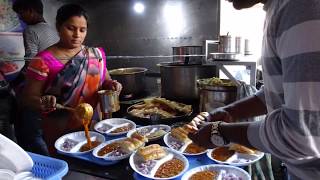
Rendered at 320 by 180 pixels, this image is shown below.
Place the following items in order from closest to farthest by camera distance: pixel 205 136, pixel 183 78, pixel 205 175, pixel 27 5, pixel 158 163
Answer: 1. pixel 205 136
2. pixel 205 175
3. pixel 158 163
4. pixel 183 78
5. pixel 27 5

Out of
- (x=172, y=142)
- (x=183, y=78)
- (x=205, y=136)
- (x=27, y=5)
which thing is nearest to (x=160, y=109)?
(x=183, y=78)

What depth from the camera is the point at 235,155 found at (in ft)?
4.73

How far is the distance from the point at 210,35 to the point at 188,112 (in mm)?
1457

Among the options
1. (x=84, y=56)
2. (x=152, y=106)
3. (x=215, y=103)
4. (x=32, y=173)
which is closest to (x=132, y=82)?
(x=152, y=106)

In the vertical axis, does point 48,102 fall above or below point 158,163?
above

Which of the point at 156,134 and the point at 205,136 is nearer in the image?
the point at 205,136

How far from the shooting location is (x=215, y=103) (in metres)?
2.01

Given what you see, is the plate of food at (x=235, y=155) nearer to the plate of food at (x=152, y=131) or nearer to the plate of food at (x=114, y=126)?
the plate of food at (x=152, y=131)

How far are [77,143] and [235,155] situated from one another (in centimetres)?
95

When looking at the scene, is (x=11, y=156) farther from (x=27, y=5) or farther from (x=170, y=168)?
(x=27, y=5)

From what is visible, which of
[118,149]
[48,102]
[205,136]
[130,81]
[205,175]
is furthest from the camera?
[130,81]

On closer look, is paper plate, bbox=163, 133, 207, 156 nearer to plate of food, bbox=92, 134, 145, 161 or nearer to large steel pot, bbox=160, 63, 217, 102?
plate of food, bbox=92, 134, 145, 161

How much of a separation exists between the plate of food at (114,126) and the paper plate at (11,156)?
0.94m

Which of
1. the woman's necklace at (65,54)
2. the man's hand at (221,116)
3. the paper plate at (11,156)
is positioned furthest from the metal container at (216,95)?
the paper plate at (11,156)
